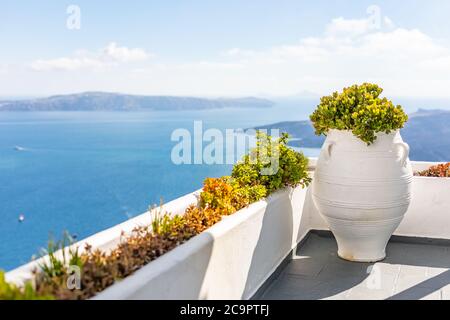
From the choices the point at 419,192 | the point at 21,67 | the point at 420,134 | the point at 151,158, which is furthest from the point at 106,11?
the point at 419,192

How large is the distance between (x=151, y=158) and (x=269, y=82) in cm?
1575

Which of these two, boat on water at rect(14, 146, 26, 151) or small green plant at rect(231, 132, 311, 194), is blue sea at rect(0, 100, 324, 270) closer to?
boat on water at rect(14, 146, 26, 151)

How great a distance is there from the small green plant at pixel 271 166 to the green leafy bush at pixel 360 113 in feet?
1.17

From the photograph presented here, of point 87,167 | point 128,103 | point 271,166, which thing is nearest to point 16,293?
point 271,166

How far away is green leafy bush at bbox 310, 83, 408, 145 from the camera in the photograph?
410cm

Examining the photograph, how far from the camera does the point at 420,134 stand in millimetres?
34750

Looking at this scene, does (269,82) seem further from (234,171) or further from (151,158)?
(234,171)

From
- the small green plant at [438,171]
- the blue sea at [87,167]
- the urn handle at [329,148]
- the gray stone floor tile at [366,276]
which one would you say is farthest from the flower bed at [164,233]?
the blue sea at [87,167]

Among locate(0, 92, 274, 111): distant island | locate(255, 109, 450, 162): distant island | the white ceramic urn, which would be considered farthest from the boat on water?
the white ceramic urn

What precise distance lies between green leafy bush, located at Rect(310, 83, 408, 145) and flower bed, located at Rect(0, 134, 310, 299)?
413 millimetres

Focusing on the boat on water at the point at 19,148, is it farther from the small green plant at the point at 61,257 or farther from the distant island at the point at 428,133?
the small green plant at the point at 61,257

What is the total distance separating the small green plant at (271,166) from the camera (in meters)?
4.20

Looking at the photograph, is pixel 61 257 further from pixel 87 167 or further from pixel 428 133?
pixel 87 167

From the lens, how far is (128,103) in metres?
57.7
